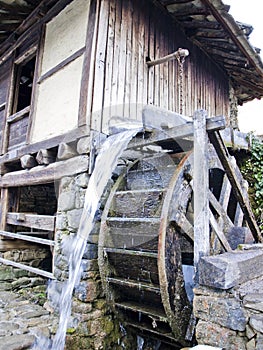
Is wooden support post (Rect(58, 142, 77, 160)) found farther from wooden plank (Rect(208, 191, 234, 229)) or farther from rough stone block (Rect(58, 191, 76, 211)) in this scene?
wooden plank (Rect(208, 191, 234, 229))

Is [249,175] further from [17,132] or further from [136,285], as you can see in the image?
[17,132]

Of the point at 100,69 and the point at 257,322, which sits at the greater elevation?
the point at 100,69

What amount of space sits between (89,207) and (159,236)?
0.88 metres

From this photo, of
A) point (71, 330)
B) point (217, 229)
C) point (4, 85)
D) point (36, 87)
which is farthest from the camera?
point (4, 85)

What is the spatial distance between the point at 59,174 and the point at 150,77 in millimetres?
1792

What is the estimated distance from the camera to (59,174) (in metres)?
3.26

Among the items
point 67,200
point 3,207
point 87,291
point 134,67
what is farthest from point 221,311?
point 3,207

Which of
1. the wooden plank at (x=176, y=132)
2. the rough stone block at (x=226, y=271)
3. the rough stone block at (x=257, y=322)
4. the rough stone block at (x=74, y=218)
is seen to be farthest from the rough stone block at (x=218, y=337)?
the rough stone block at (x=74, y=218)

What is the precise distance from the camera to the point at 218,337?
1633 mm

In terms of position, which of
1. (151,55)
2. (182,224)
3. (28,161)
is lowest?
(182,224)

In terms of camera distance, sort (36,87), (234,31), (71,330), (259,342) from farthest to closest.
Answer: (36,87) < (234,31) < (71,330) < (259,342)

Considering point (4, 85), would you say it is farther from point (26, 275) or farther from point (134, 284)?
point (134, 284)

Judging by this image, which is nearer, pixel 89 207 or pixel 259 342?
pixel 259 342

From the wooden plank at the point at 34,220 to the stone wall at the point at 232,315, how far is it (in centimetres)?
204
